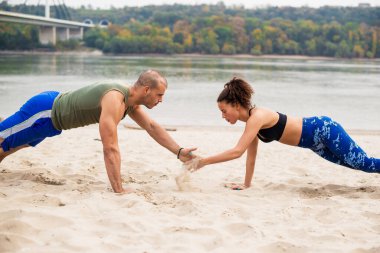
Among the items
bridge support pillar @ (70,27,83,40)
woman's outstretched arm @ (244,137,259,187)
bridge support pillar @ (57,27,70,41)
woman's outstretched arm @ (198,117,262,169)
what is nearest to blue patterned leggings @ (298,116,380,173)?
woman's outstretched arm @ (244,137,259,187)

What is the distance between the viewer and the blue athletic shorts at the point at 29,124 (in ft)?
12.8

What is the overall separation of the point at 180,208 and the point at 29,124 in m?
1.47

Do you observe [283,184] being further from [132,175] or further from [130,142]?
[130,142]

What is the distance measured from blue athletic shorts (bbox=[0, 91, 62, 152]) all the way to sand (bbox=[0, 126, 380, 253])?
39cm

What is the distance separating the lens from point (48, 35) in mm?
68062

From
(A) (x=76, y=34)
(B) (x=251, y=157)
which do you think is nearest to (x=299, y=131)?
(B) (x=251, y=157)

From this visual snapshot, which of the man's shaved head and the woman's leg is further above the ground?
the man's shaved head

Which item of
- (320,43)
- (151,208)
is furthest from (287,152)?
(320,43)

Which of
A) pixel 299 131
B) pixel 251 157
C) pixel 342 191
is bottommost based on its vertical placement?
pixel 342 191

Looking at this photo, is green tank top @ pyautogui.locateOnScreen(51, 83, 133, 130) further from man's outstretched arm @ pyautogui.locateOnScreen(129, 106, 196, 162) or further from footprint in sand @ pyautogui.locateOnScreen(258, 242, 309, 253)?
footprint in sand @ pyautogui.locateOnScreen(258, 242, 309, 253)

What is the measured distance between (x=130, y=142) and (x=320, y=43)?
7781 cm

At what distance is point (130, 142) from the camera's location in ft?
21.8

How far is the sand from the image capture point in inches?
106

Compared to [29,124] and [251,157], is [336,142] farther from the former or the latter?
[29,124]
